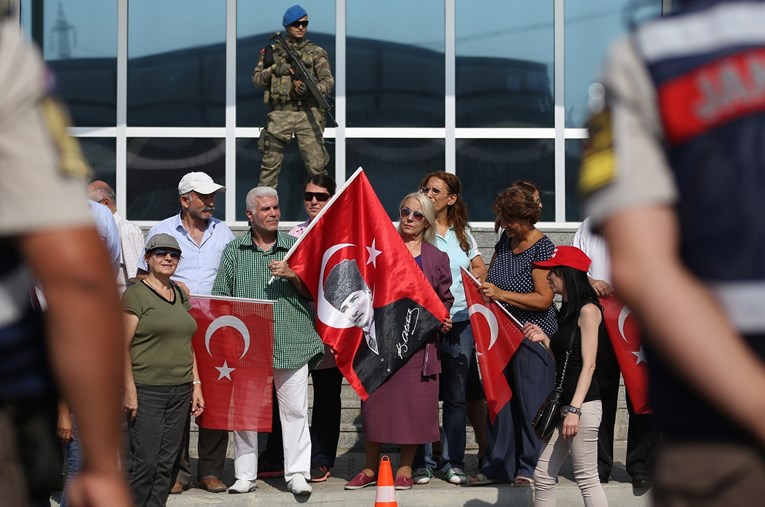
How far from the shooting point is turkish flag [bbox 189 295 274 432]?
361 inches

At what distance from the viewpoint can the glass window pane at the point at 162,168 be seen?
16297 mm

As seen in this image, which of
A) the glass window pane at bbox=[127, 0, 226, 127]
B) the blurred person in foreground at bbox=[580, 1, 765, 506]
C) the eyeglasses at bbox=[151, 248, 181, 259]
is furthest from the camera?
the glass window pane at bbox=[127, 0, 226, 127]

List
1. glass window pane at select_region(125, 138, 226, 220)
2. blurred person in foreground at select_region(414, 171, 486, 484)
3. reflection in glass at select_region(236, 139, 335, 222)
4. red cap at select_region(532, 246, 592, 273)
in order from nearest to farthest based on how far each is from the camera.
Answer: red cap at select_region(532, 246, 592, 273) < blurred person in foreground at select_region(414, 171, 486, 484) < reflection in glass at select_region(236, 139, 335, 222) < glass window pane at select_region(125, 138, 226, 220)

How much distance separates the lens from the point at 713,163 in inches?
68.3

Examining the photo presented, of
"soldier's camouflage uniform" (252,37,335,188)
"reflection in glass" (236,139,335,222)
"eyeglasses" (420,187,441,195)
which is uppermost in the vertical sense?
"soldier's camouflage uniform" (252,37,335,188)

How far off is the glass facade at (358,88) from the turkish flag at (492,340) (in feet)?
22.3

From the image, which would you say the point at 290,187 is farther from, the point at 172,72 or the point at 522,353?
the point at 522,353

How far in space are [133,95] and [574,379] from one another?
10007 millimetres

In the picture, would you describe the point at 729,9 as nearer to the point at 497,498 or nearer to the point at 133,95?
the point at 497,498

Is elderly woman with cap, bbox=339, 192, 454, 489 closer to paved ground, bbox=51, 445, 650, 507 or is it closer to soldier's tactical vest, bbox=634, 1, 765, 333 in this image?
paved ground, bbox=51, 445, 650, 507

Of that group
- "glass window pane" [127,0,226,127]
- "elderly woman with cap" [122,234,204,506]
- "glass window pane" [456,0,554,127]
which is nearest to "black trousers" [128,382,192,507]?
"elderly woman with cap" [122,234,204,506]

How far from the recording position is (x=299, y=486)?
9.14m

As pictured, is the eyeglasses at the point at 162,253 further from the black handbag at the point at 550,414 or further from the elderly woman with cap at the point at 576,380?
the black handbag at the point at 550,414

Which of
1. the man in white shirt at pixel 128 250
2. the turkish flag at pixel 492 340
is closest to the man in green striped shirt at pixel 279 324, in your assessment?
the man in white shirt at pixel 128 250
